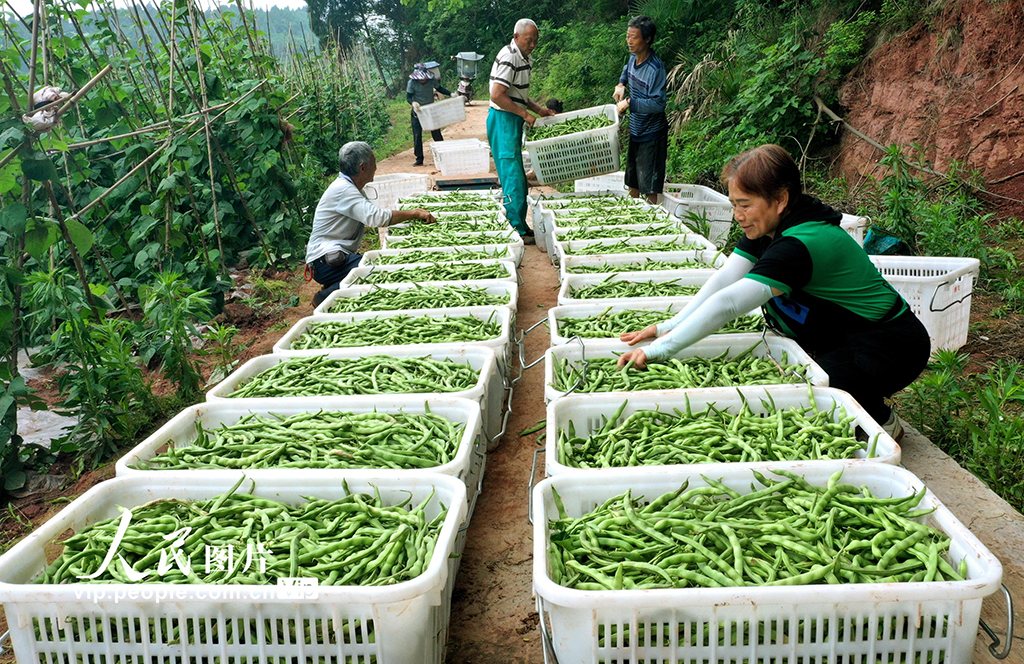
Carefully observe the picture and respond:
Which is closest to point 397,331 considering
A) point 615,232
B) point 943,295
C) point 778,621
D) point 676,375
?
point 676,375

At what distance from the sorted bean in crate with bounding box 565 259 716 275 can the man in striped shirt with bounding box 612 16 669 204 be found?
2.46 meters

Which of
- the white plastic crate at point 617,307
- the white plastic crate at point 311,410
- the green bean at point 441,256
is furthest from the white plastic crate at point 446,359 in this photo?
the green bean at point 441,256

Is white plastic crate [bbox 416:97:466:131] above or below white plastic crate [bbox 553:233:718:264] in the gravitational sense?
above

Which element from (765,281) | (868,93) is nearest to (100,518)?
(765,281)

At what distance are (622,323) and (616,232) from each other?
2.23 m

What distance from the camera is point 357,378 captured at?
339cm

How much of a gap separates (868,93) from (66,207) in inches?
328

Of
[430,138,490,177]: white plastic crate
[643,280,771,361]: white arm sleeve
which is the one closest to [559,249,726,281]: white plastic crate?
[643,280,771,361]: white arm sleeve

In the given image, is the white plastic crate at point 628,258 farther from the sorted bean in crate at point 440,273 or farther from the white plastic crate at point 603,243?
the sorted bean in crate at point 440,273

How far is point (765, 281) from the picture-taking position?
2844mm

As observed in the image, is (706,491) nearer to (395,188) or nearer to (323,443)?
(323,443)

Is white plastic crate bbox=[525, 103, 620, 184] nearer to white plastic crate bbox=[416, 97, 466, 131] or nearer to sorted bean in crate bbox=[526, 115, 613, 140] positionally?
sorted bean in crate bbox=[526, 115, 613, 140]

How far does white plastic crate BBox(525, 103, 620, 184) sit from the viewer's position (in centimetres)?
714

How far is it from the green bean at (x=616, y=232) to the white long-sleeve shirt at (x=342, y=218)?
153 cm
